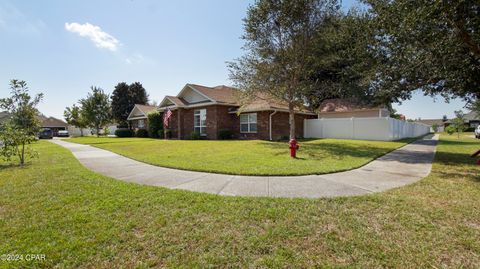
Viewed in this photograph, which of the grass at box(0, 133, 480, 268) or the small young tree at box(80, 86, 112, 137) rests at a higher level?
the small young tree at box(80, 86, 112, 137)

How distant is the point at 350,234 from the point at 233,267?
5.61 ft

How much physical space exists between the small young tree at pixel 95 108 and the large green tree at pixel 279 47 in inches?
1126

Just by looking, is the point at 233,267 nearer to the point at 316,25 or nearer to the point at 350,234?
the point at 350,234

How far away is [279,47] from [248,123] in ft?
23.6

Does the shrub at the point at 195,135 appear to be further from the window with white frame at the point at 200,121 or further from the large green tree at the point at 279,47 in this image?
the large green tree at the point at 279,47

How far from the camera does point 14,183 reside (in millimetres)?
6125

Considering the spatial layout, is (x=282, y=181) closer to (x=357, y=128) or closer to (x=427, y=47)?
(x=427, y=47)

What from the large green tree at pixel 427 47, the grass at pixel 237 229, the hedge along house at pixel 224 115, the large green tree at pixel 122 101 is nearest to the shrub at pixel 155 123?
the hedge along house at pixel 224 115

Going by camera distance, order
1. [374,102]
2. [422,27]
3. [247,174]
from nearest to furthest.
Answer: [247,174], [422,27], [374,102]

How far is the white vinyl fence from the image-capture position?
18750mm

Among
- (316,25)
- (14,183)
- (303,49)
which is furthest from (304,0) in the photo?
(14,183)

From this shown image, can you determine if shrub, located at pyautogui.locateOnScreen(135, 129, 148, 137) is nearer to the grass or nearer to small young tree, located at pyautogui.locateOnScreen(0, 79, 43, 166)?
small young tree, located at pyautogui.locateOnScreen(0, 79, 43, 166)

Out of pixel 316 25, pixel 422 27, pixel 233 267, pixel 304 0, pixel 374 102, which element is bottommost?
pixel 233 267

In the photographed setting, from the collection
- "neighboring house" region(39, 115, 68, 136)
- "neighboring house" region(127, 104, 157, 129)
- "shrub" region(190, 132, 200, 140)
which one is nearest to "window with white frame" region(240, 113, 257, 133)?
"shrub" region(190, 132, 200, 140)
